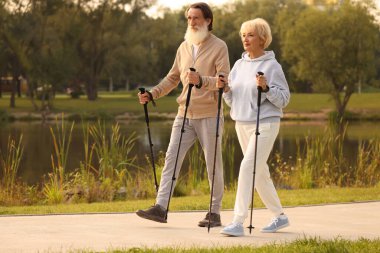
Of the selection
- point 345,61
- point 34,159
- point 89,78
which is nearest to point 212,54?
point 34,159

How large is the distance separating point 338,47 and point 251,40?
1962 inches

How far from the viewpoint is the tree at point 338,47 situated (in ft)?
188

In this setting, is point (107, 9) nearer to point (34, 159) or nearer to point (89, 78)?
point (89, 78)

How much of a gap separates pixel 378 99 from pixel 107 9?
2088 centimetres

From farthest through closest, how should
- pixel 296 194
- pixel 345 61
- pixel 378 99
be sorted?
pixel 378 99, pixel 345 61, pixel 296 194

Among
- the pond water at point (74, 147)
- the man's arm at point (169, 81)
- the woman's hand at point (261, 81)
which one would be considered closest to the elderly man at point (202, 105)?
the man's arm at point (169, 81)

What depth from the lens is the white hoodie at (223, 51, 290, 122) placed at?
784 centimetres

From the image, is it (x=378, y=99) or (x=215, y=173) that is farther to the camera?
(x=378, y=99)

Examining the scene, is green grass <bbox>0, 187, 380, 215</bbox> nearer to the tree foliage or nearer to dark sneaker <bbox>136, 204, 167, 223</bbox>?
dark sneaker <bbox>136, 204, 167, 223</bbox>

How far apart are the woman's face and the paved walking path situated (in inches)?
61.4

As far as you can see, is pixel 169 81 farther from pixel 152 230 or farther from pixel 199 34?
pixel 152 230

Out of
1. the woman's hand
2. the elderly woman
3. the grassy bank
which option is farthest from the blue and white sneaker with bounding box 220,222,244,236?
the grassy bank

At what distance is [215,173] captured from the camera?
852 cm

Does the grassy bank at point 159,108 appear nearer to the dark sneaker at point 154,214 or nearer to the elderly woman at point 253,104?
the dark sneaker at point 154,214
